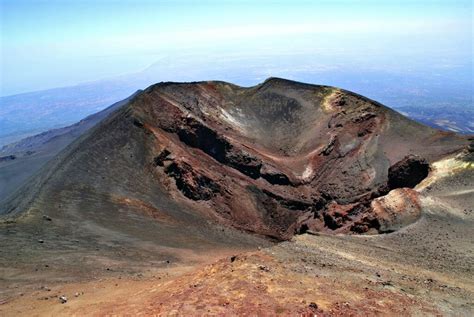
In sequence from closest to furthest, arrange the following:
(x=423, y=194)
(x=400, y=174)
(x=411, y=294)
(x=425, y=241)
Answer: (x=411, y=294), (x=425, y=241), (x=423, y=194), (x=400, y=174)

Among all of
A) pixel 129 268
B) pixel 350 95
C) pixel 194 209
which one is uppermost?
pixel 350 95

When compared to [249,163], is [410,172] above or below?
above

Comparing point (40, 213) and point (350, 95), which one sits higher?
point (350, 95)

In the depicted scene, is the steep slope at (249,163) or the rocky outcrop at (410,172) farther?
the rocky outcrop at (410,172)

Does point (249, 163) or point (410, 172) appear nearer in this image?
point (410, 172)

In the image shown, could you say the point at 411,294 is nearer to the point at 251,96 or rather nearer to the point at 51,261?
the point at 51,261

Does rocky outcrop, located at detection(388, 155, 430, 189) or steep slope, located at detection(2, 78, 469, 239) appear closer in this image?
steep slope, located at detection(2, 78, 469, 239)

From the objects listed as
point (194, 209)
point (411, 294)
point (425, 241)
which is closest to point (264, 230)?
point (194, 209)

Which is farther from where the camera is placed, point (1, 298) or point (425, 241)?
point (425, 241)
